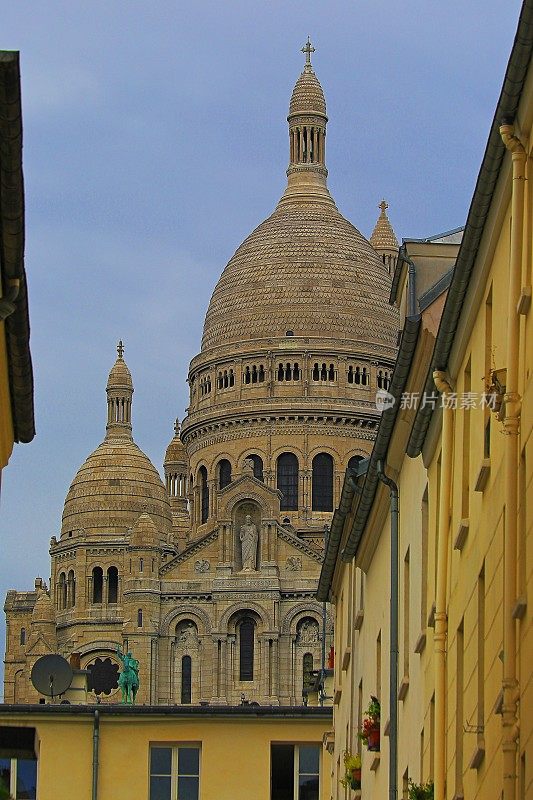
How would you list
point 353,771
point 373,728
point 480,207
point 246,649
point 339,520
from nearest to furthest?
point 480,207 → point 373,728 → point 353,771 → point 339,520 → point 246,649

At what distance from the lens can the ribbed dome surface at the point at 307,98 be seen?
5753 inches

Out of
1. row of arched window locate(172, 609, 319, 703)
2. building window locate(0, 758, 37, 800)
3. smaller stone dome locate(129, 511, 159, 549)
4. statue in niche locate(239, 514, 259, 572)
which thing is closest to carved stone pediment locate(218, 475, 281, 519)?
statue in niche locate(239, 514, 259, 572)

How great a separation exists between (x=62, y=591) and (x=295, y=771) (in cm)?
8201

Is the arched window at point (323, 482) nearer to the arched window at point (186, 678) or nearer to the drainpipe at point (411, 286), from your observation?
the arched window at point (186, 678)

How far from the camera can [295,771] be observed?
151ft

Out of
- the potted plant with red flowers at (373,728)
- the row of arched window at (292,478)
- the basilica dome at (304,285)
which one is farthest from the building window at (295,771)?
the basilica dome at (304,285)

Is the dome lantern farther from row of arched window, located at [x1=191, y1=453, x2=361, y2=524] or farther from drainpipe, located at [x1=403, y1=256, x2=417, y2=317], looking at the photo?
drainpipe, located at [x1=403, y1=256, x2=417, y2=317]

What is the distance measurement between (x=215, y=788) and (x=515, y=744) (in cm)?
2624

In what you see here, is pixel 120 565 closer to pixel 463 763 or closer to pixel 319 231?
pixel 319 231

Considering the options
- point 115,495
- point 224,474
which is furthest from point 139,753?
point 224,474

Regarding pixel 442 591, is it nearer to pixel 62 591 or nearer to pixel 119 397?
pixel 62 591

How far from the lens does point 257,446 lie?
428 ft

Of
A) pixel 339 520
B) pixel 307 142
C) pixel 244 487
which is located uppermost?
pixel 307 142

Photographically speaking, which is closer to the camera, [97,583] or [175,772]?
[175,772]
